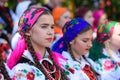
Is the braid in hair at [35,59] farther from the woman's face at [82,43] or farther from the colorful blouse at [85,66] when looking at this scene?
the woman's face at [82,43]

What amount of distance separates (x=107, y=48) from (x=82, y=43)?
26.0 inches

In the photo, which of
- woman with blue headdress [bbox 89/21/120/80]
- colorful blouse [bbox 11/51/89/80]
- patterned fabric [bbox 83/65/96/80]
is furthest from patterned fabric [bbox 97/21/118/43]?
colorful blouse [bbox 11/51/89/80]

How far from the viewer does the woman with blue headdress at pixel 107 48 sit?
4.21 metres

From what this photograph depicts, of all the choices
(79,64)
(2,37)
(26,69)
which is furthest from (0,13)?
(26,69)

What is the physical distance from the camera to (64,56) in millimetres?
3852

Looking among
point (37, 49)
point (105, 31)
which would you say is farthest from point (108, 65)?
point (37, 49)

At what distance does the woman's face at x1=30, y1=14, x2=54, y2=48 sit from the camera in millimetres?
3316

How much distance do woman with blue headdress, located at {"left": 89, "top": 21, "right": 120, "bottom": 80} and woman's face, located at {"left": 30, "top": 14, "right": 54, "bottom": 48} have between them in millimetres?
1047

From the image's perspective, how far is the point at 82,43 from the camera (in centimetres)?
390

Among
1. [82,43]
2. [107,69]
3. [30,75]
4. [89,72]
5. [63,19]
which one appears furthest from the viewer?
[63,19]

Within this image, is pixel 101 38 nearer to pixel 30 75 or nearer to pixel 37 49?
pixel 37 49

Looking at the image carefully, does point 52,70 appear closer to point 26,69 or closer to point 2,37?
point 26,69

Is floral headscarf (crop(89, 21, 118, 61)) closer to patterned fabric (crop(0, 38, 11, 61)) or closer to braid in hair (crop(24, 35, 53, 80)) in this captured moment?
patterned fabric (crop(0, 38, 11, 61))

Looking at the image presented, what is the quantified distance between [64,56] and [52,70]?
1.79ft
